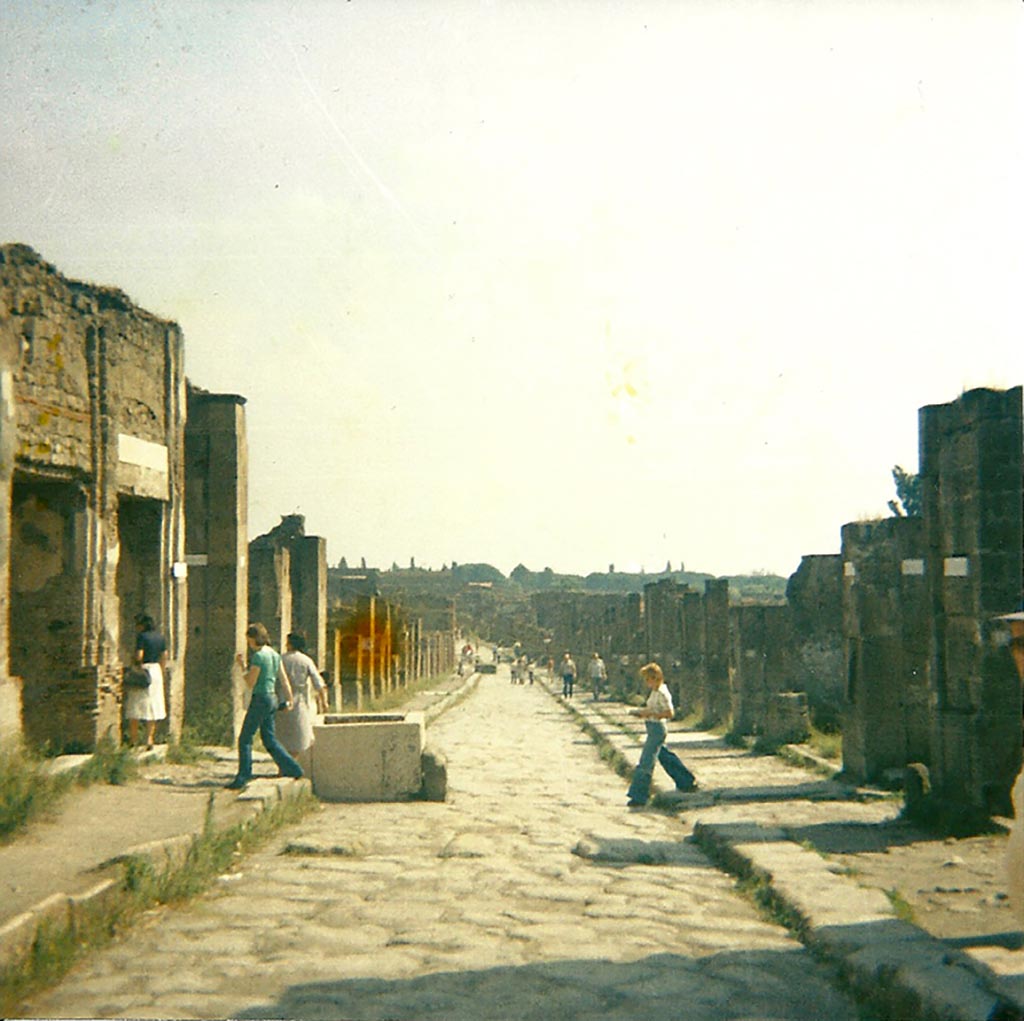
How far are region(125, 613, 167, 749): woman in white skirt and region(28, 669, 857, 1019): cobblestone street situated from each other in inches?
125

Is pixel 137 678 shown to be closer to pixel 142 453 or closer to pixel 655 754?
pixel 142 453

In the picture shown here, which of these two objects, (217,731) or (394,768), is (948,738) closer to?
(394,768)

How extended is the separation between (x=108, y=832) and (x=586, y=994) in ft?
14.0

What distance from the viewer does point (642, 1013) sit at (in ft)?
A: 16.1

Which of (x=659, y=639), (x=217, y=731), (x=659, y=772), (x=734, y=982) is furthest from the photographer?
(x=659, y=639)

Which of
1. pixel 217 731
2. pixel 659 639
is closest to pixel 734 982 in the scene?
pixel 217 731

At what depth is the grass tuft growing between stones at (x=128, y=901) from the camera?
5027 millimetres

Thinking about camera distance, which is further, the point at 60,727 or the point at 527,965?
the point at 60,727

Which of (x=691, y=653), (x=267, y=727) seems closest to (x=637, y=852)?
(x=267, y=727)

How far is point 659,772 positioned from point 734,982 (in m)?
8.33

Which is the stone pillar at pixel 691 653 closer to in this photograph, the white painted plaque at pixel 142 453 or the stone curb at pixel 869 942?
the white painted plaque at pixel 142 453

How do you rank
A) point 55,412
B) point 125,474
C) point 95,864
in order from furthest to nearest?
point 125,474
point 55,412
point 95,864

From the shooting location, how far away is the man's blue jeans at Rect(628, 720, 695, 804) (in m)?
11.8

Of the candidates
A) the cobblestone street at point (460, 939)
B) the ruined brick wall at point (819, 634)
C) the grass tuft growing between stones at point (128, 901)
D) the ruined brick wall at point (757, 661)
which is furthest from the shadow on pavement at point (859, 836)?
the ruined brick wall at point (819, 634)
